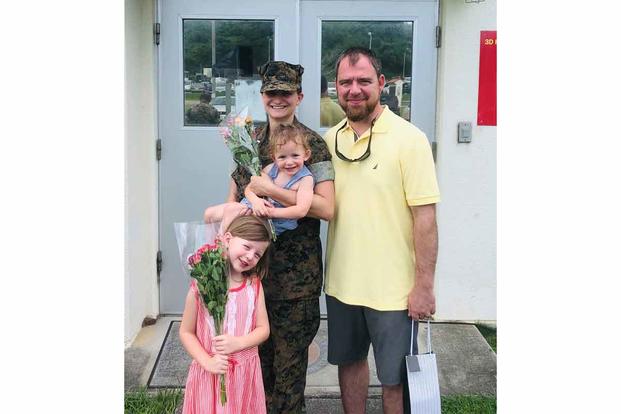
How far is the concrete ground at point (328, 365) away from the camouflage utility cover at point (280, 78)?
1.93m

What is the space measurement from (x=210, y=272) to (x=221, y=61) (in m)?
2.40

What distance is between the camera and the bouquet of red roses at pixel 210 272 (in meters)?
2.46

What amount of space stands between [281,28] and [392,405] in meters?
2.68

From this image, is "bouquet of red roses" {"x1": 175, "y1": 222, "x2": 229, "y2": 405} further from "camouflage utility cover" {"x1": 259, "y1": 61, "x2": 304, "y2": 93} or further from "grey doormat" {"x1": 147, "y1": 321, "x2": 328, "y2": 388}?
"grey doormat" {"x1": 147, "y1": 321, "x2": 328, "y2": 388}

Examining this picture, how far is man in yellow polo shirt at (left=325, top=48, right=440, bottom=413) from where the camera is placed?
270 centimetres

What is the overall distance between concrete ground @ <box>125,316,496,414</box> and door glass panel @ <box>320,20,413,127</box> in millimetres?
1676

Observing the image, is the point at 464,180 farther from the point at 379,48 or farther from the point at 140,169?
the point at 140,169

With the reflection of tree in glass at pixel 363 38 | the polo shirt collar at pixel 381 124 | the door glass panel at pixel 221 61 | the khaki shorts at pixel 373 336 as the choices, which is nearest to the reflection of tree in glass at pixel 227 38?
the door glass panel at pixel 221 61

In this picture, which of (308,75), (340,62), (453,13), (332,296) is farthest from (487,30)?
(332,296)

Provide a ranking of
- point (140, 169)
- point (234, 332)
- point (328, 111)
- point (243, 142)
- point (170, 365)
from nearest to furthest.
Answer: point (234, 332) → point (243, 142) → point (170, 365) → point (140, 169) → point (328, 111)

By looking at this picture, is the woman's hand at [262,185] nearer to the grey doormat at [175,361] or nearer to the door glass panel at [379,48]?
the grey doormat at [175,361]

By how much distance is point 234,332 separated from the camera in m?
2.58

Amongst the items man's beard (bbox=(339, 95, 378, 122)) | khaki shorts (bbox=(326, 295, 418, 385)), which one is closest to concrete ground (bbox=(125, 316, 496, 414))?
khaki shorts (bbox=(326, 295, 418, 385))

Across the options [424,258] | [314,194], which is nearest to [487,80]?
[424,258]
